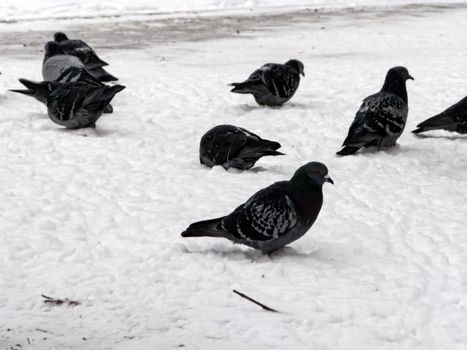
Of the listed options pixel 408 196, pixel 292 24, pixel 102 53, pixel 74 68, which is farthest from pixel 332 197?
pixel 292 24

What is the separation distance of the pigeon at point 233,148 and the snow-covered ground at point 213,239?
0.15m

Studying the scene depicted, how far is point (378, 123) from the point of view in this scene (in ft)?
25.4

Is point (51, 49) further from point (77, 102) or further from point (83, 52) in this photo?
point (77, 102)

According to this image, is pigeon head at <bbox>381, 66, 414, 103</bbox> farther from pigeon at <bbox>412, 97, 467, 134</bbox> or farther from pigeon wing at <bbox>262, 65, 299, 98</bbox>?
pigeon wing at <bbox>262, 65, 299, 98</bbox>

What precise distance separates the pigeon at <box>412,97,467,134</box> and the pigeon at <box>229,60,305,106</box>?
195 centimetres

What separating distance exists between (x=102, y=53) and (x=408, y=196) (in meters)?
8.86

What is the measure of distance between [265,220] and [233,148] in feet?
7.20

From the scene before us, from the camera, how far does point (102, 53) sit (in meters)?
14.1

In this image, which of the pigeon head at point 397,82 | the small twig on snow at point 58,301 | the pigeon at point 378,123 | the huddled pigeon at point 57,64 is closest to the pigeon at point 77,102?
the huddled pigeon at point 57,64

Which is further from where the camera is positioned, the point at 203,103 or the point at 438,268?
the point at 203,103

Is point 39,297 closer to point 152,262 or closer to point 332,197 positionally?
point 152,262

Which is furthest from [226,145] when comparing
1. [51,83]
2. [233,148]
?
[51,83]

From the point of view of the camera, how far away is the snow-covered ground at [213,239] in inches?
158

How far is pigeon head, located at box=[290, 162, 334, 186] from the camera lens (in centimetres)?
503
